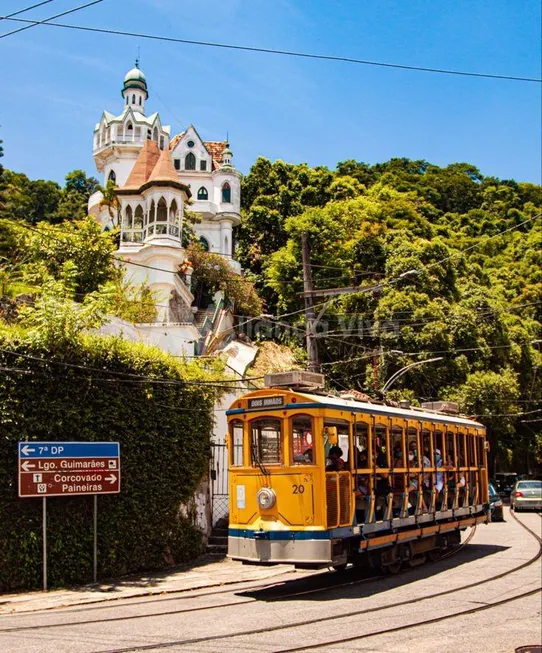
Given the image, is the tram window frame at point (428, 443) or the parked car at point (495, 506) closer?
the tram window frame at point (428, 443)

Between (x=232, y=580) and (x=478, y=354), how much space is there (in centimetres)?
2687

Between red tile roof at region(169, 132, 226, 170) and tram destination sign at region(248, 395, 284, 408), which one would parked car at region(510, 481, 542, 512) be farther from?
red tile roof at region(169, 132, 226, 170)

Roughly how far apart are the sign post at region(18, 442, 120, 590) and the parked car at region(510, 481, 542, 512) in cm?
2301

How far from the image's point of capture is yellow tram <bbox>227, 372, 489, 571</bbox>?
1242 centimetres

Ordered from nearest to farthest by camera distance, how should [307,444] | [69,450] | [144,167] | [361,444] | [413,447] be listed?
1. [307,444]
2. [361,444]
3. [69,450]
4. [413,447]
5. [144,167]

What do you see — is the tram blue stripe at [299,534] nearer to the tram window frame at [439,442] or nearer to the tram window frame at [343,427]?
the tram window frame at [343,427]

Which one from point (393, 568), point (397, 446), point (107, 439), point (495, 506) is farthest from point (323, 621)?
point (495, 506)

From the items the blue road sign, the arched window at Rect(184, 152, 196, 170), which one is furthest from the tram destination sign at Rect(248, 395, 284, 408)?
the arched window at Rect(184, 152, 196, 170)

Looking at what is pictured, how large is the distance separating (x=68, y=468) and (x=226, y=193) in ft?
145

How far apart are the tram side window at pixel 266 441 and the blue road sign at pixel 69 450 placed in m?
3.22

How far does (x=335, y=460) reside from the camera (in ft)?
42.0

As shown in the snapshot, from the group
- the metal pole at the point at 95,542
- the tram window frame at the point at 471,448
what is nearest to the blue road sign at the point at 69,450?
the metal pole at the point at 95,542

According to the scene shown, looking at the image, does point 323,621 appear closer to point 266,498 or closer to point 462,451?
point 266,498

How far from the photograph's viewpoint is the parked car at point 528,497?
3206 cm
